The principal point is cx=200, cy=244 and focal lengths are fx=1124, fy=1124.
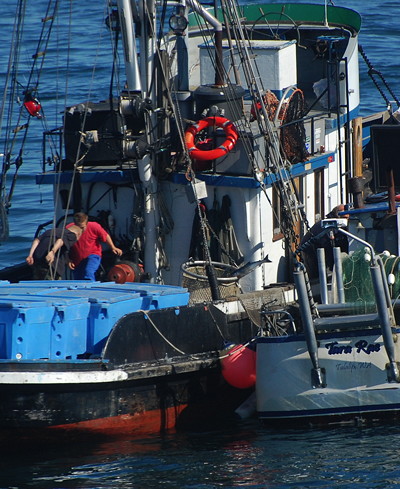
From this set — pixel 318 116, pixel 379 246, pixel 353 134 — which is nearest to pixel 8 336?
pixel 379 246

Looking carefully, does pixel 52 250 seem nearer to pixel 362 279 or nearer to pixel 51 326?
pixel 51 326

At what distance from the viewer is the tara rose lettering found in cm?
1379

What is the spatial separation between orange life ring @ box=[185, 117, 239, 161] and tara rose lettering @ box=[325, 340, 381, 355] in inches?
136

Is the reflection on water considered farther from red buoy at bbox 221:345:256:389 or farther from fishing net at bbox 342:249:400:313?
fishing net at bbox 342:249:400:313

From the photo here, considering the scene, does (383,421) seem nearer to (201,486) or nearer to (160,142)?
(201,486)

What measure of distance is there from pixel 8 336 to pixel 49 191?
55.9 ft


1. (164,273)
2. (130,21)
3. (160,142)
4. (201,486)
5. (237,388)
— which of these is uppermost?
(130,21)

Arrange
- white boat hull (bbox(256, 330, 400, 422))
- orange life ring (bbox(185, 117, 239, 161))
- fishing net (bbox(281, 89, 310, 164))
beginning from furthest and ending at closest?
1. fishing net (bbox(281, 89, 310, 164))
2. orange life ring (bbox(185, 117, 239, 161))
3. white boat hull (bbox(256, 330, 400, 422))

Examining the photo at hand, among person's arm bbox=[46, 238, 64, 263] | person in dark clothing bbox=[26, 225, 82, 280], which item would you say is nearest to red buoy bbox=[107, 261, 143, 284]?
person in dark clothing bbox=[26, 225, 82, 280]

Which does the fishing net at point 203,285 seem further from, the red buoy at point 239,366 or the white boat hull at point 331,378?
the white boat hull at point 331,378

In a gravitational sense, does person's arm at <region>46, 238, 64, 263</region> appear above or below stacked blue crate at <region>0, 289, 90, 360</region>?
above

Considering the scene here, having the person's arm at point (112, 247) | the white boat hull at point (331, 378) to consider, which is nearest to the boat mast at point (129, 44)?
the person's arm at point (112, 247)

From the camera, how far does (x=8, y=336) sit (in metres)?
12.9

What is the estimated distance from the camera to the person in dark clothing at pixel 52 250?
1551cm
